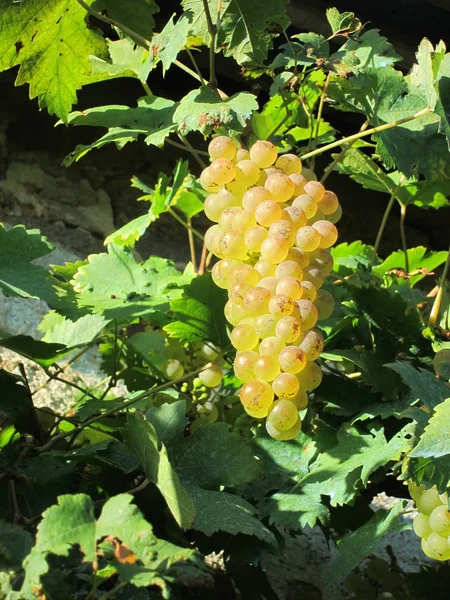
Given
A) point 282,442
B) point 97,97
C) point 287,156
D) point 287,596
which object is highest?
point 287,156

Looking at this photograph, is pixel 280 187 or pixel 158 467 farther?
pixel 280 187

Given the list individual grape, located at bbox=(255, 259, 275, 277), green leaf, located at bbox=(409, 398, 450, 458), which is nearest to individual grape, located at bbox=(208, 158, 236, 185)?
individual grape, located at bbox=(255, 259, 275, 277)

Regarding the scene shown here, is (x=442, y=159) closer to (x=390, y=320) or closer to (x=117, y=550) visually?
(x=390, y=320)

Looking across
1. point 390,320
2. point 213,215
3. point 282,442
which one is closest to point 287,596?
point 282,442

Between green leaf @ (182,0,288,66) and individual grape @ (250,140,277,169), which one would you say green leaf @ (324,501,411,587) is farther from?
green leaf @ (182,0,288,66)

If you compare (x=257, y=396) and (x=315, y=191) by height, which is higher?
(x=315, y=191)

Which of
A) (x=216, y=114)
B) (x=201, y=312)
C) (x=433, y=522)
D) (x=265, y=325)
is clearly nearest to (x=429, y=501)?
(x=433, y=522)

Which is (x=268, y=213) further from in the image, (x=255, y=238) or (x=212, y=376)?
(x=212, y=376)
